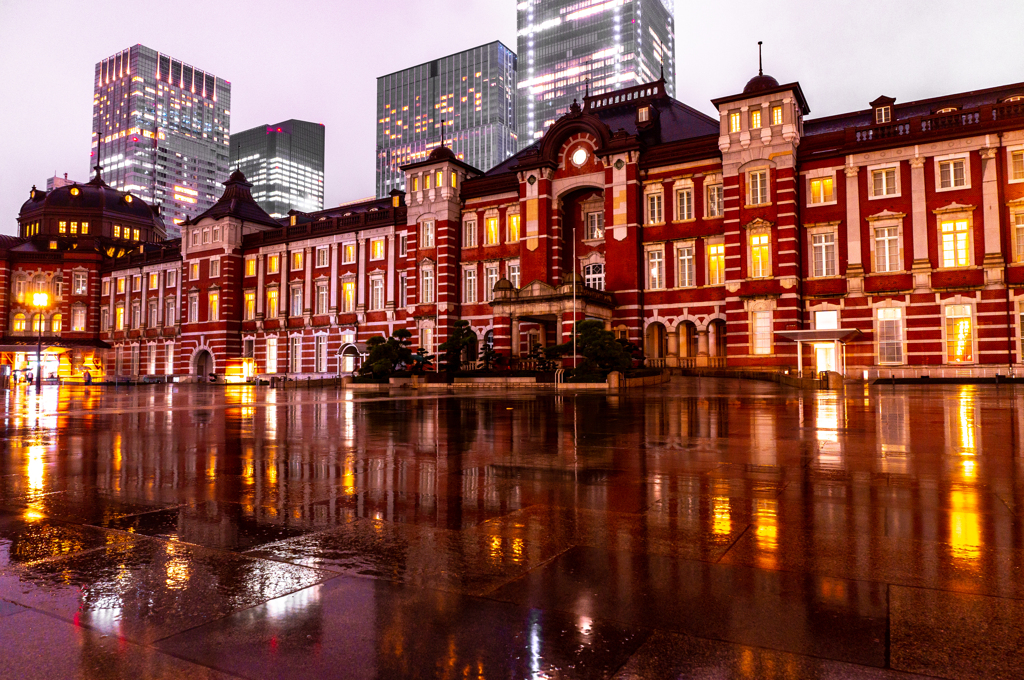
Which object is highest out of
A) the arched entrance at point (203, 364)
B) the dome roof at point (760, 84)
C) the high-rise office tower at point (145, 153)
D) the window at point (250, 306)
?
the high-rise office tower at point (145, 153)

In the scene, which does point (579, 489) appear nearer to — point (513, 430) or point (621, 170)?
point (513, 430)

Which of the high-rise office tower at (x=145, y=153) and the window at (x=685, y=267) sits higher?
the high-rise office tower at (x=145, y=153)

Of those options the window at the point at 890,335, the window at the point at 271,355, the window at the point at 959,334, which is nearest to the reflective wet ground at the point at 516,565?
the window at the point at 890,335

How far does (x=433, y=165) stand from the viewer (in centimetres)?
4894

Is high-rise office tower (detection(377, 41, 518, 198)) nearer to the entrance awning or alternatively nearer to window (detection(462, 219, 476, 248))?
window (detection(462, 219, 476, 248))

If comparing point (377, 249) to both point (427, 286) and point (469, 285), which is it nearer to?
point (427, 286)

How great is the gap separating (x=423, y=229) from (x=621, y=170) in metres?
16.2

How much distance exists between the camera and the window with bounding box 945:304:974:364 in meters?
33.6

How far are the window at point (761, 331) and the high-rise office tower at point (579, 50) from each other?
436 feet

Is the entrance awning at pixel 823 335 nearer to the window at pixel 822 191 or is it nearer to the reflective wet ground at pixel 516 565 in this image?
the window at pixel 822 191

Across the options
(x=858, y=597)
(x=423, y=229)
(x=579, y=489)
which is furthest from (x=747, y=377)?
(x=858, y=597)

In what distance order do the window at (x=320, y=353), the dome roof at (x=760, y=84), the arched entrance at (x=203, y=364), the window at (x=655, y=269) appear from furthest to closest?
1. the arched entrance at (x=203, y=364)
2. the window at (x=320, y=353)
3. the window at (x=655, y=269)
4. the dome roof at (x=760, y=84)

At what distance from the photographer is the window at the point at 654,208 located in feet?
136

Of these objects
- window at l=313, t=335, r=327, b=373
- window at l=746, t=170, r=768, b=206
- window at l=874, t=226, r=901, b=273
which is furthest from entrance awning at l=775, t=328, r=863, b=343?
window at l=313, t=335, r=327, b=373
